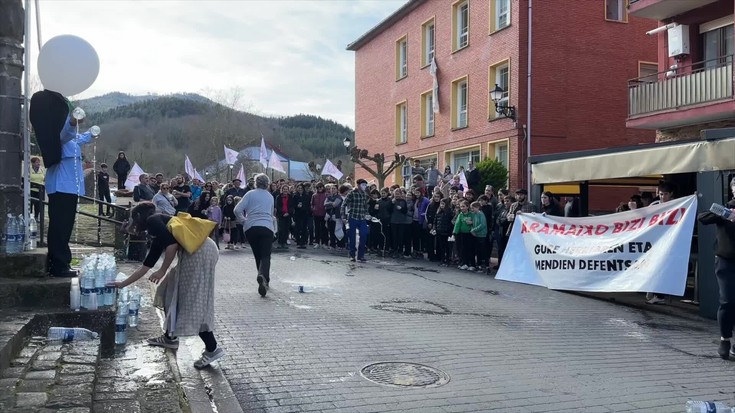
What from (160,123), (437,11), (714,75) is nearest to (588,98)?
(714,75)

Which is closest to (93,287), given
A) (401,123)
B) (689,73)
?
(689,73)

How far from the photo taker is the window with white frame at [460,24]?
29.2 meters

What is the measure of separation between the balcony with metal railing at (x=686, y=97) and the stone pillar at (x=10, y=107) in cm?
1780

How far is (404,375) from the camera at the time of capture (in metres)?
6.14

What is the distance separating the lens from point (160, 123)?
8238 cm

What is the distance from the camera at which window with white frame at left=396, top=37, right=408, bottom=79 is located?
35.0 meters

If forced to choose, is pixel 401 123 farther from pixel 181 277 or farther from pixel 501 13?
pixel 181 277

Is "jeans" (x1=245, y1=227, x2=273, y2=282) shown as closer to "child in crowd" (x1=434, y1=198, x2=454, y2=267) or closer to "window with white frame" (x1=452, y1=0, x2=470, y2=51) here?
"child in crowd" (x1=434, y1=198, x2=454, y2=267)

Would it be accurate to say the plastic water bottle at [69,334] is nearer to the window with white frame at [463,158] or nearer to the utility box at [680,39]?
the utility box at [680,39]

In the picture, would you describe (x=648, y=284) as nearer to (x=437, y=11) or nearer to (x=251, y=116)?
(x=437, y=11)

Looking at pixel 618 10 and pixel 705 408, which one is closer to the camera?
pixel 705 408

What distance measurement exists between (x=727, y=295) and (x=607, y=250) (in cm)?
386

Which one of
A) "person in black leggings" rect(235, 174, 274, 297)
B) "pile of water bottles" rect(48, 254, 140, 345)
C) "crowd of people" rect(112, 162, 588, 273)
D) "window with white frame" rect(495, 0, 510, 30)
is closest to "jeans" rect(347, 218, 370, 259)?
"crowd of people" rect(112, 162, 588, 273)

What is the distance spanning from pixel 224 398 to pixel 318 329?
2.76m
